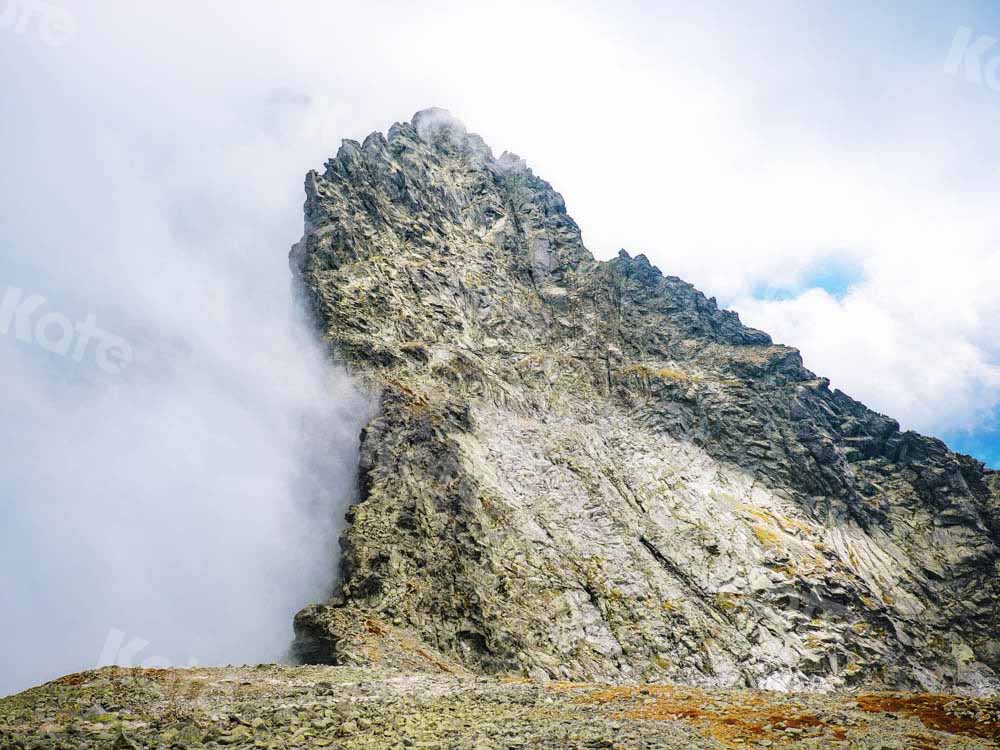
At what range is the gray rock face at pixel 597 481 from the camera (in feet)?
156

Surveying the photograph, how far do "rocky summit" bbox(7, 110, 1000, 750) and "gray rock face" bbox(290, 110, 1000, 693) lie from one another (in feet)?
1.12

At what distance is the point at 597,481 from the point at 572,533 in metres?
9.80

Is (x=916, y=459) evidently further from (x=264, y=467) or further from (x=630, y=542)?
(x=264, y=467)

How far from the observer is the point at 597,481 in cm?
6656

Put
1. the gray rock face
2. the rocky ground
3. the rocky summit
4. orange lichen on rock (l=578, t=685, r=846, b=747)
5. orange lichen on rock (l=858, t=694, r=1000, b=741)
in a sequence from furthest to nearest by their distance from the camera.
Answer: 1. the gray rock face
2. the rocky summit
3. orange lichen on rock (l=858, t=694, r=1000, b=741)
4. orange lichen on rock (l=578, t=685, r=846, b=747)
5. the rocky ground

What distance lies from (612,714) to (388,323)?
55148 mm

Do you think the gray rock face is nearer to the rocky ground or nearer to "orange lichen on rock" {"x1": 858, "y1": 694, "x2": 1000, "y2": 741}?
the rocky ground

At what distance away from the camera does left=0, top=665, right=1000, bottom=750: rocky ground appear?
60.2 ft

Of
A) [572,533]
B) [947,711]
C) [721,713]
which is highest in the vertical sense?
[572,533]

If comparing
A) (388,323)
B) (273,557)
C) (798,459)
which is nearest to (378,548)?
(273,557)

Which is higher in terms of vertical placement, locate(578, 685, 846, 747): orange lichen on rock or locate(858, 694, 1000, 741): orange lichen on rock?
locate(578, 685, 846, 747): orange lichen on rock

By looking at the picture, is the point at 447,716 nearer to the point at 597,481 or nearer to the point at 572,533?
the point at 572,533

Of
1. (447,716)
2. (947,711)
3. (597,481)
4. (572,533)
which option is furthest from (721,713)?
(597,481)

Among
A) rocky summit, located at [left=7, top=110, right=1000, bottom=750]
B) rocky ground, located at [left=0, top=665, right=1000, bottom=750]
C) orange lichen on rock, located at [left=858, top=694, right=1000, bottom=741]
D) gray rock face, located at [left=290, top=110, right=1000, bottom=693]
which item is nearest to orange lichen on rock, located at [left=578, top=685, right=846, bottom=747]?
rocky ground, located at [left=0, top=665, right=1000, bottom=750]
